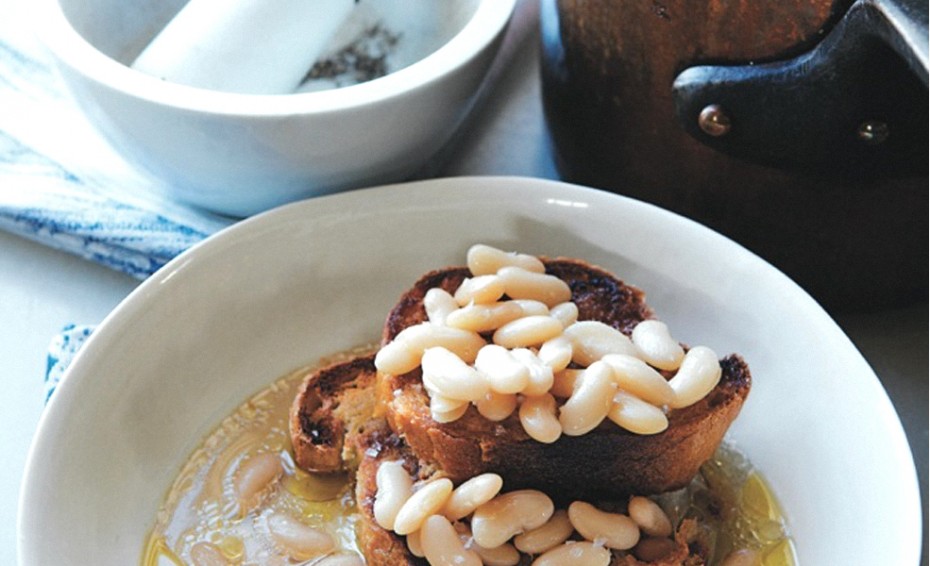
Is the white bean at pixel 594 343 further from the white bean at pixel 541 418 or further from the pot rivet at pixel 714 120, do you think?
the pot rivet at pixel 714 120

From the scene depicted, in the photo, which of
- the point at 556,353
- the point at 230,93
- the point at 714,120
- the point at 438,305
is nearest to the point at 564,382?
the point at 556,353

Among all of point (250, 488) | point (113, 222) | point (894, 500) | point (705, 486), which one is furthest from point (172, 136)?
point (894, 500)

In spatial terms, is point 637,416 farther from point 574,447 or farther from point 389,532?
point 389,532

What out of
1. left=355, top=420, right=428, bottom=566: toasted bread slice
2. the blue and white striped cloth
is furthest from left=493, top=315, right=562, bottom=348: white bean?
the blue and white striped cloth

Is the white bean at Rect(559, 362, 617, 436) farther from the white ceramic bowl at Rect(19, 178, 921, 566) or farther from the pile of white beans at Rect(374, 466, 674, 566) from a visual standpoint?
the white ceramic bowl at Rect(19, 178, 921, 566)

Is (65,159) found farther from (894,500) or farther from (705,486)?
(894,500)

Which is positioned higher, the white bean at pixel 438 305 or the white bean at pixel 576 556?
the white bean at pixel 438 305

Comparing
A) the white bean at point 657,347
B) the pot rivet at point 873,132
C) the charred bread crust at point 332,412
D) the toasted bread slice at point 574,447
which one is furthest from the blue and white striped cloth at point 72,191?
the pot rivet at point 873,132
